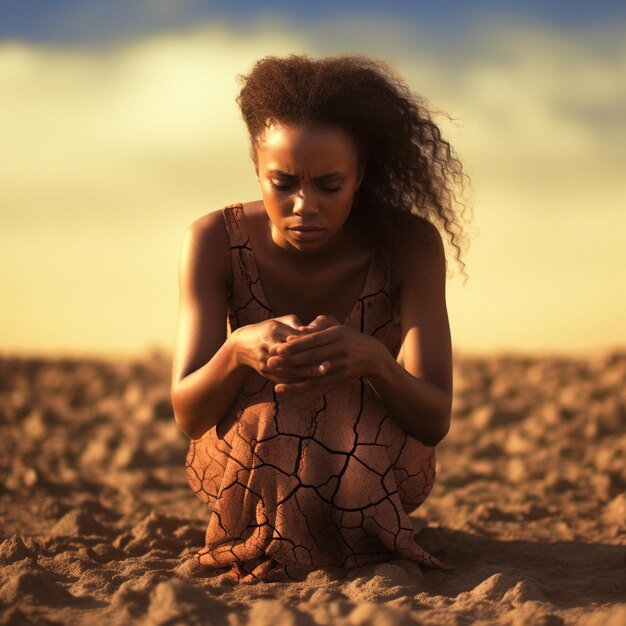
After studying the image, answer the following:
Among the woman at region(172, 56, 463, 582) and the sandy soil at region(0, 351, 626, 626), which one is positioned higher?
the woman at region(172, 56, 463, 582)

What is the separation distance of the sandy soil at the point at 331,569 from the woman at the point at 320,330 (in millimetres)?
228

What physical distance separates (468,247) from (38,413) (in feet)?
13.7

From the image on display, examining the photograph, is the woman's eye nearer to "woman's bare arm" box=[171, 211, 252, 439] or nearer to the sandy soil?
"woman's bare arm" box=[171, 211, 252, 439]

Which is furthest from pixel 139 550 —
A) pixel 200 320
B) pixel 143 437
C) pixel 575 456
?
pixel 575 456

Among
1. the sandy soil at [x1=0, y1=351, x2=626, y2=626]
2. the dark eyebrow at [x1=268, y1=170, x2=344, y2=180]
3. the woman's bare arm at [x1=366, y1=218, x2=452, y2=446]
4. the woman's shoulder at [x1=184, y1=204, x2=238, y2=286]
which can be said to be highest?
the dark eyebrow at [x1=268, y1=170, x2=344, y2=180]

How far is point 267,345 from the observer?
3180mm

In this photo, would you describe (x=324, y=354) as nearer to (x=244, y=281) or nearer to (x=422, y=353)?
(x=422, y=353)

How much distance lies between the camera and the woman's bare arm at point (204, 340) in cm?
340

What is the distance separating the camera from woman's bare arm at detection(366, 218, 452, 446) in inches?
135

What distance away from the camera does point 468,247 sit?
3891 millimetres

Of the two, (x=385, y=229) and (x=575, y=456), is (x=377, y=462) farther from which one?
(x=575, y=456)

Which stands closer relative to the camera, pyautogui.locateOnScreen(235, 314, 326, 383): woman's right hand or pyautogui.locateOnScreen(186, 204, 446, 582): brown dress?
pyautogui.locateOnScreen(235, 314, 326, 383): woman's right hand

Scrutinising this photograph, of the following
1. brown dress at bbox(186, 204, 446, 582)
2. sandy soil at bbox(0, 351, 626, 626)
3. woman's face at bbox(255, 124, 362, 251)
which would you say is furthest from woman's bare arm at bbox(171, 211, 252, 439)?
sandy soil at bbox(0, 351, 626, 626)

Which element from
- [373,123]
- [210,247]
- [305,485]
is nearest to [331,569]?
[305,485]
